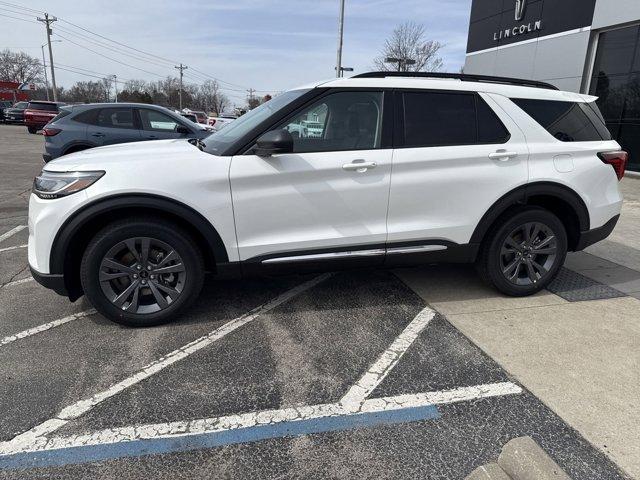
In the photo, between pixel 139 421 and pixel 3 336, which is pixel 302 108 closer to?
pixel 139 421

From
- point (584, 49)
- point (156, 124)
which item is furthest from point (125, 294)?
point (584, 49)

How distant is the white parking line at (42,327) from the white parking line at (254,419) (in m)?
1.25

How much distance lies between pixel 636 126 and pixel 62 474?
49.2 ft

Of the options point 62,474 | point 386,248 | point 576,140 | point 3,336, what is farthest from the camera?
point 576,140

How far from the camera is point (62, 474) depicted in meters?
2.11

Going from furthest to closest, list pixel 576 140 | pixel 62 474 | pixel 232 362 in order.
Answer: pixel 576 140 → pixel 232 362 → pixel 62 474

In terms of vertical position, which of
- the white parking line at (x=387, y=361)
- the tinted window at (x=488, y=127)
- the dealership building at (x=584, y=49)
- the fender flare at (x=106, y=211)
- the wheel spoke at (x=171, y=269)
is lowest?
the white parking line at (x=387, y=361)

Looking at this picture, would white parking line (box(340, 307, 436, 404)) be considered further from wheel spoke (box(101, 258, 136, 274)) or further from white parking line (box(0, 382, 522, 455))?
wheel spoke (box(101, 258, 136, 274))

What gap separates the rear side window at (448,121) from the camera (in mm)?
3670

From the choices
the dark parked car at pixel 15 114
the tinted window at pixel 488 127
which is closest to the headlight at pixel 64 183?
the tinted window at pixel 488 127

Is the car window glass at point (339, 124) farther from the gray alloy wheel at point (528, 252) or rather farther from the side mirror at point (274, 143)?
the gray alloy wheel at point (528, 252)

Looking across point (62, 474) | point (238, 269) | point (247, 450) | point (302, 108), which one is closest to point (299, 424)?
point (247, 450)

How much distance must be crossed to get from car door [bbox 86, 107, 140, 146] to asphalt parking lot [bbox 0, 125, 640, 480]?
5.26 metres

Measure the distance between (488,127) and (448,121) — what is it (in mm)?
355
